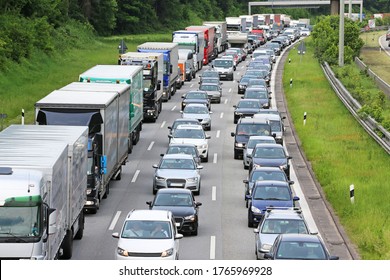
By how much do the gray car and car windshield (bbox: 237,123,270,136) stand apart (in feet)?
63.3

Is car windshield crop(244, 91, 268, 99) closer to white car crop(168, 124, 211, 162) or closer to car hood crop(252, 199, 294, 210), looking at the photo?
white car crop(168, 124, 211, 162)

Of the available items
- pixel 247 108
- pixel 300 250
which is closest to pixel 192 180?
pixel 300 250

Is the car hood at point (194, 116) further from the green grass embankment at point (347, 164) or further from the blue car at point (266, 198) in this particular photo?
the blue car at point (266, 198)

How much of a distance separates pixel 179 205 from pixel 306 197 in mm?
7735

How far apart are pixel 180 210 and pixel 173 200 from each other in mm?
568

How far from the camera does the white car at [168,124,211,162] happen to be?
4697cm

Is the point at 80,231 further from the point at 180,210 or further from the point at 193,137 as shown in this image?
the point at 193,137

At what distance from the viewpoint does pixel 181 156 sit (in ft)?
132

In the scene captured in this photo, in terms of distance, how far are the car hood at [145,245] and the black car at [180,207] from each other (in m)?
4.93

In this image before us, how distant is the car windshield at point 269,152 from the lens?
42719 mm

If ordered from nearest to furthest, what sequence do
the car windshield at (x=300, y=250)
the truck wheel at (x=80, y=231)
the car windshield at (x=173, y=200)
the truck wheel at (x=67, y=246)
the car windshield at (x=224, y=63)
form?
the car windshield at (x=300, y=250), the truck wheel at (x=67, y=246), the truck wheel at (x=80, y=231), the car windshield at (x=173, y=200), the car windshield at (x=224, y=63)

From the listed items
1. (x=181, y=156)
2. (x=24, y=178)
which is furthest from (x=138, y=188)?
(x=24, y=178)

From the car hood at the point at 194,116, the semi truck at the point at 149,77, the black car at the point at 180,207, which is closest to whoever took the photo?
the black car at the point at 180,207

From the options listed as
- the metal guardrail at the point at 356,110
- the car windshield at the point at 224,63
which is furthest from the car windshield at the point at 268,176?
the car windshield at the point at 224,63
